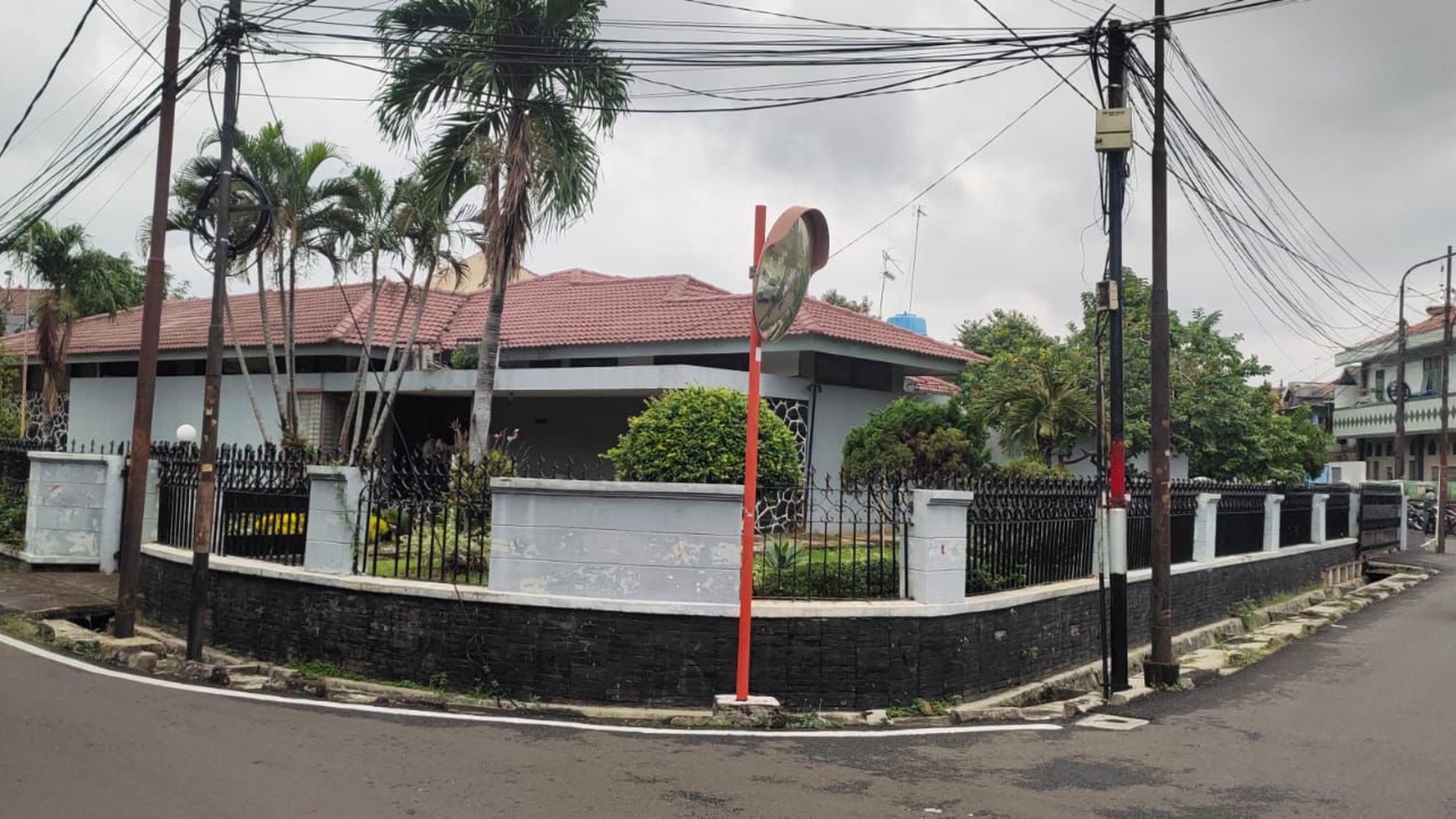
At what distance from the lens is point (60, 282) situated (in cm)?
2347

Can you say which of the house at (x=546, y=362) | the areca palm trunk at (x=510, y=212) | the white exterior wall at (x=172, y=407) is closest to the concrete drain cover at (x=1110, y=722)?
the areca palm trunk at (x=510, y=212)

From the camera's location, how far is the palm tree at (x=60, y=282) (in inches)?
915

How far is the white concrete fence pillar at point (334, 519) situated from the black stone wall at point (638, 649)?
0.80 ft

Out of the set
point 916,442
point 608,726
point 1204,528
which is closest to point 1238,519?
point 1204,528

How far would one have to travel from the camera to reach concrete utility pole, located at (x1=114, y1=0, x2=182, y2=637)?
35.7 ft

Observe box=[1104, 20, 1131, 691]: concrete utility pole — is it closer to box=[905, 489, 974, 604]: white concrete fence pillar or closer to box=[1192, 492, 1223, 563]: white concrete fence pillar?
box=[905, 489, 974, 604]: white concrete fence pillar

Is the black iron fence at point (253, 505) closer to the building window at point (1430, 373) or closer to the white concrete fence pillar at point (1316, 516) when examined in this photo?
the white concrete fence pillar at point (1316, 516)

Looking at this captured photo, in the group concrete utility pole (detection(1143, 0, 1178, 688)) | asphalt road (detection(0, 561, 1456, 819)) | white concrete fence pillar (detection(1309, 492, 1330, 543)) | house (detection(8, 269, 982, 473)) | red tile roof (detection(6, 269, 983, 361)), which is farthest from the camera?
white concrete fence pillar (detection(1309, 492, 1330, 543))

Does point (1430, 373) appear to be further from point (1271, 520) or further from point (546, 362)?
point (546, 362)

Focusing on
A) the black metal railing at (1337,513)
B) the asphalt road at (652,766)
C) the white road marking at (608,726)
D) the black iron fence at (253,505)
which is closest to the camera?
the asphalt road at (652,766)

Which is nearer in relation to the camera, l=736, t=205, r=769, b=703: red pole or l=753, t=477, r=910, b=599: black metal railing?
l=736, t=205, r=769, b=703: red pole

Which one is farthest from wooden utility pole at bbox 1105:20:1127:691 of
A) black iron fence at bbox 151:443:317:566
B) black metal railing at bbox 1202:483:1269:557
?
black iron fence at bbox 151:443:317:566

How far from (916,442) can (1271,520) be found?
Answer: 6.83 meters

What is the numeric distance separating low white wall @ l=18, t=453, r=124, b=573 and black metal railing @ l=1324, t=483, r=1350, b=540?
20818 millimetres
